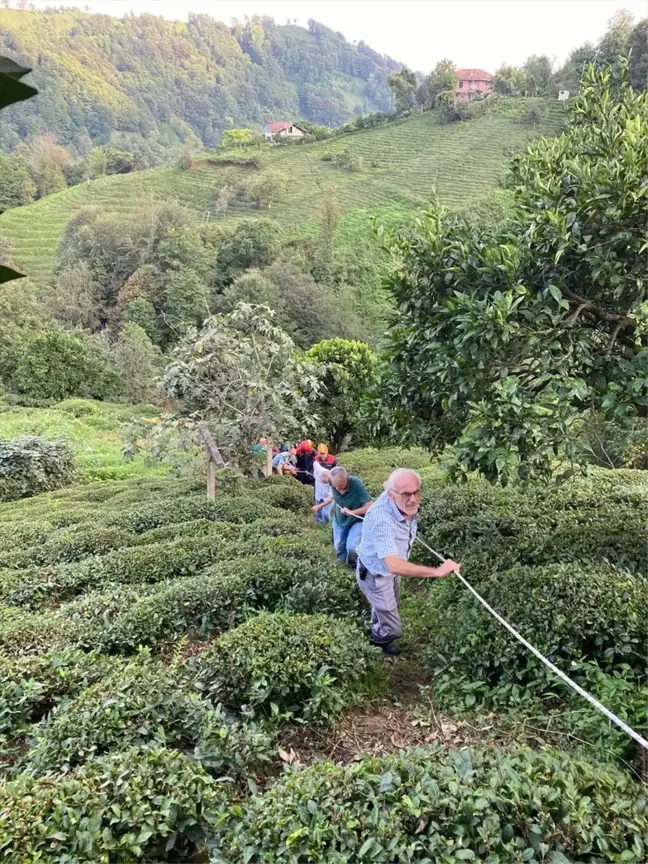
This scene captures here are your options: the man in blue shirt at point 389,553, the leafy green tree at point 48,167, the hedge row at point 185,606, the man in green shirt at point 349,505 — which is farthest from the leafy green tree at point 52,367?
the leafy green tree at point 48,167

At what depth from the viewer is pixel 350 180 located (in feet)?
197

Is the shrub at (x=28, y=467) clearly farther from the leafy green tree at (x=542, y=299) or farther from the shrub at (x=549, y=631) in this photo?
the shrub at (x=549, y=631)

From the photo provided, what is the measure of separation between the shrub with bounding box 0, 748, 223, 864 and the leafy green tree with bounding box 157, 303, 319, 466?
6.97 m

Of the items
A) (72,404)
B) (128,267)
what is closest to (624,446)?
(72,404)

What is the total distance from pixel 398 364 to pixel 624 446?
9.43 meters

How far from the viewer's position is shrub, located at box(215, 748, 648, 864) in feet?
8.90

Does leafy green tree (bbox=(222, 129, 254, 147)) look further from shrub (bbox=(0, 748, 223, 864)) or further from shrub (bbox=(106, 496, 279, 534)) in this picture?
shrub (bbox=(0, 748, 223, 864))

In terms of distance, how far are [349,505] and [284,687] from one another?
9.50 feet

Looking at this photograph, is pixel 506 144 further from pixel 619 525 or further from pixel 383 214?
pixel 619 525

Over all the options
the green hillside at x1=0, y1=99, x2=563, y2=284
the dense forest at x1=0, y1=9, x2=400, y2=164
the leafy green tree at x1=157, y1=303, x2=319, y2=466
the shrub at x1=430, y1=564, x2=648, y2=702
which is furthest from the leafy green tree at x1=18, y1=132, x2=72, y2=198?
the shrub at x1=430, y1=564, x2=648, y2=702

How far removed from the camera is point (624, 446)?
13258 millimetres

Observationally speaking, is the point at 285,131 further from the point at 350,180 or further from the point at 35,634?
the point at 35,634

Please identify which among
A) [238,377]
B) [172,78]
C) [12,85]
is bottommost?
[238,377]

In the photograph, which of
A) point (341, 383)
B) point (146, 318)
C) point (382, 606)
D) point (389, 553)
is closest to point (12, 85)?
point (389, 553)
